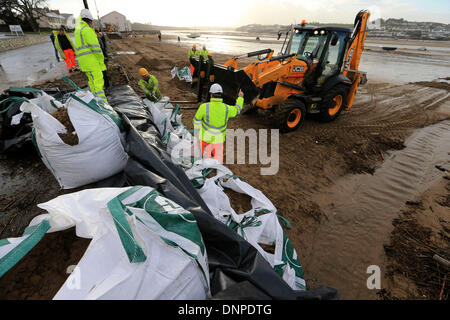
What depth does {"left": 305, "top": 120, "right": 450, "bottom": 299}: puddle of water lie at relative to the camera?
231 centimetres

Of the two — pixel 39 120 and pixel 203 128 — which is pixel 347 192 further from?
pixel 39 120

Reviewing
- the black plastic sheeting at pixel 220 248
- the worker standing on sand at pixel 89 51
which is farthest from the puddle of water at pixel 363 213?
the worker standing on sand at pixel 89 51

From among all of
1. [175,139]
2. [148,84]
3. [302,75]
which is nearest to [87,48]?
[148,84]

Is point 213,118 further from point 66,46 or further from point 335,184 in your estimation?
point 66,46

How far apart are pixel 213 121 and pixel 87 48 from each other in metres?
3.03

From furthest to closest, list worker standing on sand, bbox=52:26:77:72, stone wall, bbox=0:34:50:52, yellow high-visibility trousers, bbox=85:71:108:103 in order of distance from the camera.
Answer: stone wall, bbox=0:34:50:52 < worker standing on sand, bbox=52:26:77:72 < yellow high-visibility trousers, bbox=85:71:108:103

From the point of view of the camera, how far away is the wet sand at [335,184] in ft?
7.61

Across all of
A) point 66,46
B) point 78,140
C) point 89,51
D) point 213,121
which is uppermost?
point 66,46

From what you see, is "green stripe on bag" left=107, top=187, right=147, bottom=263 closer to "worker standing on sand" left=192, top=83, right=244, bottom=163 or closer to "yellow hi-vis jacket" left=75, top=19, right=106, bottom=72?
"worker standing on sand" left=192, top=83, right=244, bottom=163

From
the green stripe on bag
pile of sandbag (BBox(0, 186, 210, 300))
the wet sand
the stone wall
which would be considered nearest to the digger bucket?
the wet sand

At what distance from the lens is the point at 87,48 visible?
3953 mm

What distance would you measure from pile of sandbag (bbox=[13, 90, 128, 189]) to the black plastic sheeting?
0.18 m
